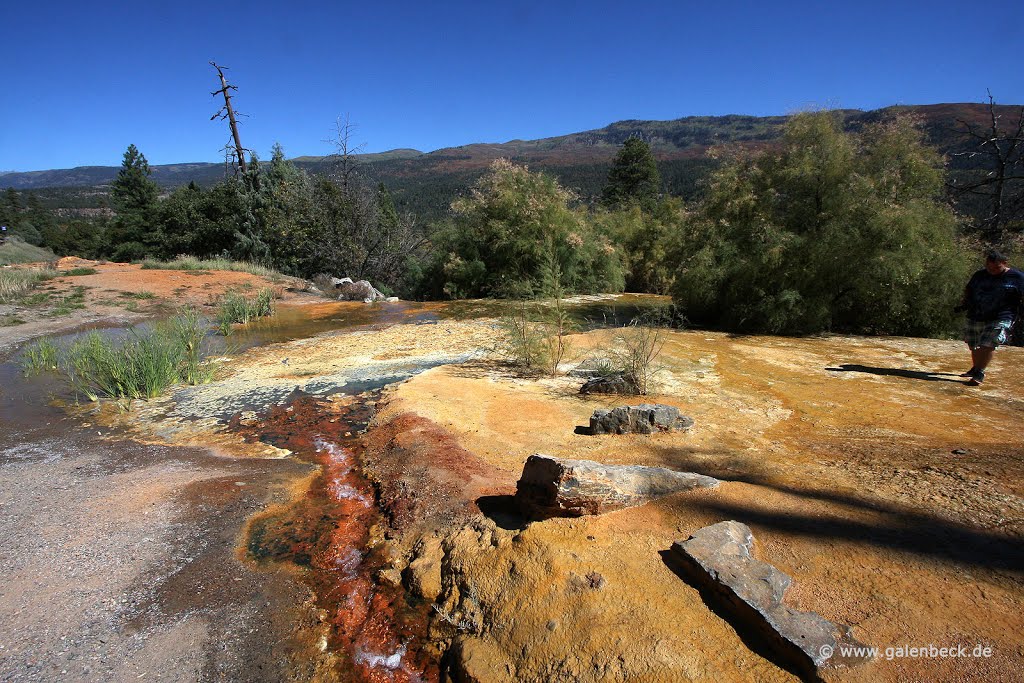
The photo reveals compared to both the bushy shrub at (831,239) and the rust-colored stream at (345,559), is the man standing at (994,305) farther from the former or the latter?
the rust-colored stream at (345,559)

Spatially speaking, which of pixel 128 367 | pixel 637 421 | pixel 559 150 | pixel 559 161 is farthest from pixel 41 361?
pixel 559 150

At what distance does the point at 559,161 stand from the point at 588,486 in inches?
3673

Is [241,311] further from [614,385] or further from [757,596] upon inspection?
[757,596]

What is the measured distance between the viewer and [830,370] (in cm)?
677

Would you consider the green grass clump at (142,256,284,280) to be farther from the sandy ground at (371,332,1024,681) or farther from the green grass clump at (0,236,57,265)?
the sandy ground at (371,332,1024,681)

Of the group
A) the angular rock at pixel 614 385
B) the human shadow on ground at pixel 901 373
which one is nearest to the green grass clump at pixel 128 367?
the angular rock at pixel 614 385

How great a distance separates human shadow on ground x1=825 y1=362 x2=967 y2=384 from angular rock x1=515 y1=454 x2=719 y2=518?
482 cm

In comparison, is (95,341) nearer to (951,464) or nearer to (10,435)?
(10,435)

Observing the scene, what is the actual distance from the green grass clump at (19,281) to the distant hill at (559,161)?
14161 millimetres

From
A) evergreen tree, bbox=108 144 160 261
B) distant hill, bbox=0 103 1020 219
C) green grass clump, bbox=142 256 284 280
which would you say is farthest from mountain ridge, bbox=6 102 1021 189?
green grass clump, bbox=142 256 284 280

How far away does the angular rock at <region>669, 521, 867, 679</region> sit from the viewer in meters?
1.81

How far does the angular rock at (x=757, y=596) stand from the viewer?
181 cm

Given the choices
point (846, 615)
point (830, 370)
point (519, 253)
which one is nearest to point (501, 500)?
point (846, 615)

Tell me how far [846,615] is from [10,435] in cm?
709
